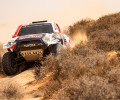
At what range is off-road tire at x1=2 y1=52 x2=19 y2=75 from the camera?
29.5ft

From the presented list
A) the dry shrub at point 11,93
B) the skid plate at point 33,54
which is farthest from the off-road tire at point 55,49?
the dry shrub at point 11,93

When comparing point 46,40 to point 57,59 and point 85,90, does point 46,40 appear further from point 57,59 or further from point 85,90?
point 85,90

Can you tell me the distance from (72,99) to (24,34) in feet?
19.0

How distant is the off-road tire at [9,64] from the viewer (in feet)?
29.5

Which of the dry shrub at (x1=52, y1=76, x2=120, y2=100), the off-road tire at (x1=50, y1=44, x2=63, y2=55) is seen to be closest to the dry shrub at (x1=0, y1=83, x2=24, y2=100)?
the dry shrub at (x1=52, y1=76, x2=120, y2=100)

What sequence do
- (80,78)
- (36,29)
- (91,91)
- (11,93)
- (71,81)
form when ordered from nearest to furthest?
(91,91) < (80,78) < (71,81) < (11,93) < (36,29)

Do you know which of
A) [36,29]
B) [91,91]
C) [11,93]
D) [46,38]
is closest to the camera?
[91,91]

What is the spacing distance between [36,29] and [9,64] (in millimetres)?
1936

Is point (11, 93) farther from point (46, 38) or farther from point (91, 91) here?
point (46, 38)

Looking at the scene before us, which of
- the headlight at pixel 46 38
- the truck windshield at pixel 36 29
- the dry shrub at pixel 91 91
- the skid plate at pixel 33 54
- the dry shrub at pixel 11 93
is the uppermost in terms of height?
the truck windshield at pixel 36 29

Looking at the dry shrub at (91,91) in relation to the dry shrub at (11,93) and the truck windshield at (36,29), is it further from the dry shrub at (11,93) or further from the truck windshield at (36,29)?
the truck windshield at (36,29)

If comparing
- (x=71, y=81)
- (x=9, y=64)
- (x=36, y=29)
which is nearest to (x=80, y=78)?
(x=71, y=81)

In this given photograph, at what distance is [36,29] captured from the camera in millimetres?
10188

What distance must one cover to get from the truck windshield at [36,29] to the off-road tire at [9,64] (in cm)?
116
